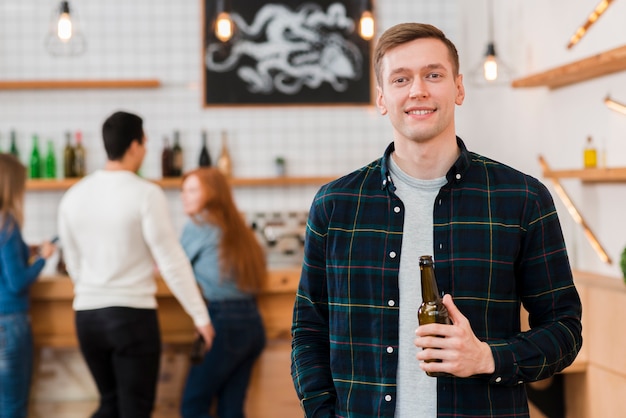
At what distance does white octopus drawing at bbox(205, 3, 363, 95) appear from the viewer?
5.81 m

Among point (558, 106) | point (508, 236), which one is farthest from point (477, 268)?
point (558, 106)

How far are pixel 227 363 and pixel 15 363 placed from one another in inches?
36.7

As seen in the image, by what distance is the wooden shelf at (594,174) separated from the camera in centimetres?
345

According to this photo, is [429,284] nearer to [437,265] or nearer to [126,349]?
[437,265]

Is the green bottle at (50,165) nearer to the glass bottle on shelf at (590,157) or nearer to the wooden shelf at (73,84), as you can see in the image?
the wooden shelf at (73,84)

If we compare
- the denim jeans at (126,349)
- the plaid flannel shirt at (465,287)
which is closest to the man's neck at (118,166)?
the denim jeans at (126,349)

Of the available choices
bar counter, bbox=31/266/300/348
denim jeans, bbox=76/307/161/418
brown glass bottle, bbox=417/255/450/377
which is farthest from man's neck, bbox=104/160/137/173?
brown glass bottle, bbox=417/255/450/377

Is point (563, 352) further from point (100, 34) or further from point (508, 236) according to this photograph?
point (100, 34)

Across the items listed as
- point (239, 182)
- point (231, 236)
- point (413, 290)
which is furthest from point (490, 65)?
point (413, 290)

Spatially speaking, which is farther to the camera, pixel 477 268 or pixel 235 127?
pixel 235 127

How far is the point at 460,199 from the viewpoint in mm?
1535

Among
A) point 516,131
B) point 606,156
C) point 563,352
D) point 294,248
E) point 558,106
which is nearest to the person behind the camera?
point 563,352

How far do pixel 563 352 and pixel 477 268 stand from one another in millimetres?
209

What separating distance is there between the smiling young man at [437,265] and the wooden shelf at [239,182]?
4050 millimetres
